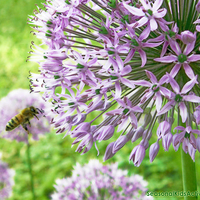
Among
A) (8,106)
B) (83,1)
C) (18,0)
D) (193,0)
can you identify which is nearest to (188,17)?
(193,0)

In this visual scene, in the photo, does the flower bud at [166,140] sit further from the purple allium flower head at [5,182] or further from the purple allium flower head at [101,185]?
the purple allium flower head at [5,182]

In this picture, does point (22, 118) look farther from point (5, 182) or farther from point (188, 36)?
point (188, 36)

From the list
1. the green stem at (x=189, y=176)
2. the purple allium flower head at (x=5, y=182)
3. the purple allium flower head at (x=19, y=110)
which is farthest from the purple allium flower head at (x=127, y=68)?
the purple allium flower head at (x=5, y=182)

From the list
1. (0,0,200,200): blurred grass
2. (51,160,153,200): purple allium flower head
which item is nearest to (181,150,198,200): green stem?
(51,160,153,200): purple allium flower head

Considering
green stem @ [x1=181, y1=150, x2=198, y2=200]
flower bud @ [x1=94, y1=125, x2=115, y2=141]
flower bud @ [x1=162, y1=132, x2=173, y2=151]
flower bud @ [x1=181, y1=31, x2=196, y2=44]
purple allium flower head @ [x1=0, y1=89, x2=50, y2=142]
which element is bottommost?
green stem @ [x1=181, y1=150, x2=198, y2=200]

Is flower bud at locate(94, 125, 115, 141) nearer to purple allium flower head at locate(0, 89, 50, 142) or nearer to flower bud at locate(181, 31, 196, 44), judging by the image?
flower bud at locate(181, 31, 196, 44)

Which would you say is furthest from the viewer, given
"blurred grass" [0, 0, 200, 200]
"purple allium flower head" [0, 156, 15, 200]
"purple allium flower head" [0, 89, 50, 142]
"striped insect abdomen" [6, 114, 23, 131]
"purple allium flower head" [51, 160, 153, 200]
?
"blurred grass" [0, 0, 200, 200]
